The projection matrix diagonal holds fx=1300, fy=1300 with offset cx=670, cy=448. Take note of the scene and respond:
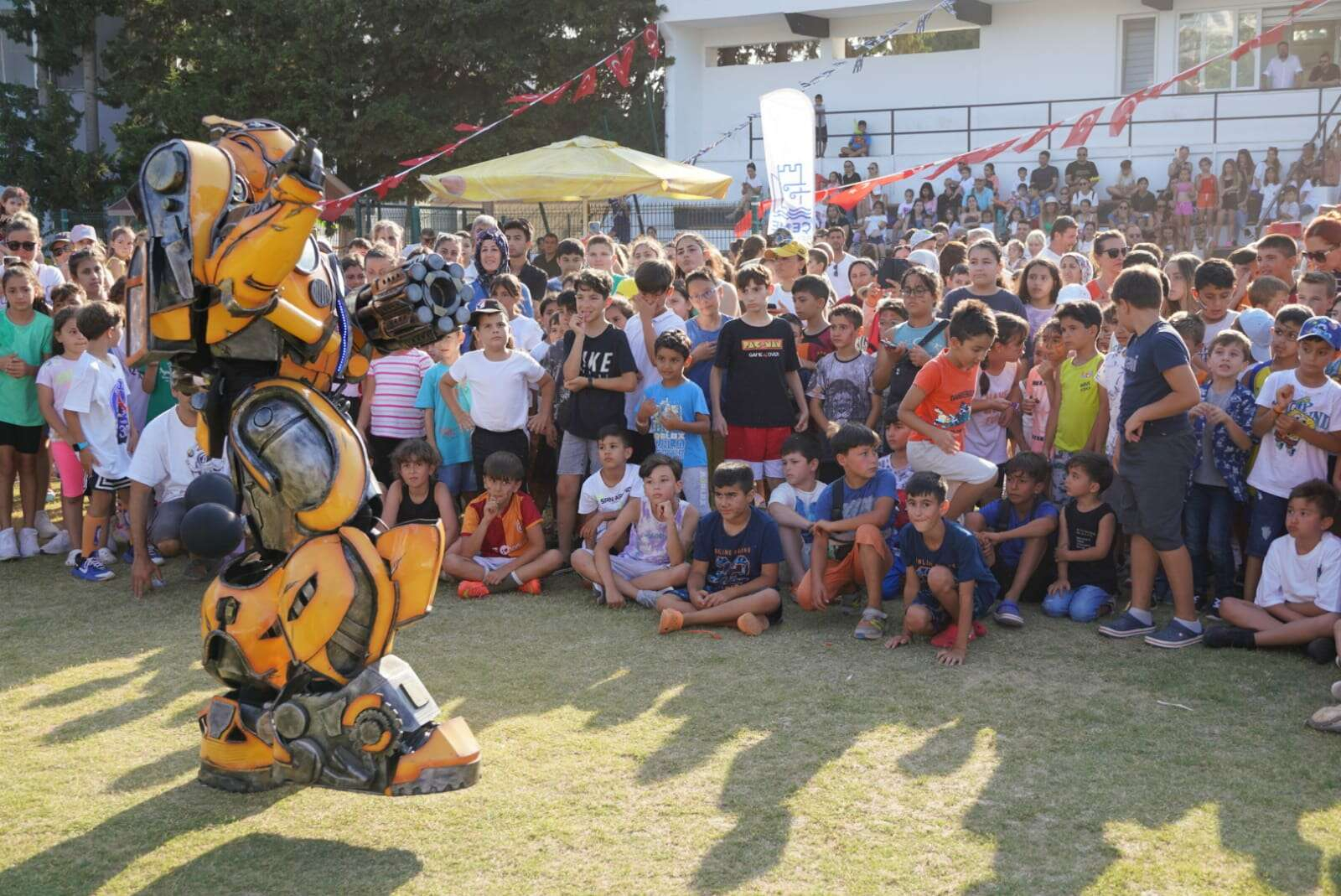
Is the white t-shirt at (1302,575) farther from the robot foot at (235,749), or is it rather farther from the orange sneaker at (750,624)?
the robot foot at (235,749)

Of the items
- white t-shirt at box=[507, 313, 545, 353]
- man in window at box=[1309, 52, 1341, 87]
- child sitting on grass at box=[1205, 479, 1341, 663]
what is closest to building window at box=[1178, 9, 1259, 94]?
man in window at box=[1309, 52, 1341, 87]

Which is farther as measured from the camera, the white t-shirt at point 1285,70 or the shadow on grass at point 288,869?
the white t-shirt at point 1285,70

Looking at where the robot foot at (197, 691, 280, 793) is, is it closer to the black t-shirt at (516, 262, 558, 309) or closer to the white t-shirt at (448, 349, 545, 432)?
the white t-shirt at (448, 349, 545, 432)

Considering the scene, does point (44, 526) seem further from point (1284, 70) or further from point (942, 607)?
point (1284, 70)

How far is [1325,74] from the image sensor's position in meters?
19.9

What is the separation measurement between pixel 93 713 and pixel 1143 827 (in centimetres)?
402

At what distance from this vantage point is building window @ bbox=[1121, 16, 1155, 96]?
72.6 feet

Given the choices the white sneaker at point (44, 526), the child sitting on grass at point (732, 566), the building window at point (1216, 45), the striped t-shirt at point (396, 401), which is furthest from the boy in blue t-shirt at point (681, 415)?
the building window at point (1216, 45)

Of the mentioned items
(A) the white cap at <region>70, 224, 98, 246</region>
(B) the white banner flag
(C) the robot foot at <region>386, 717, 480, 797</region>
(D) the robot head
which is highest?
(B) the white banner flag

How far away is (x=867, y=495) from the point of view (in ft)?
22.1

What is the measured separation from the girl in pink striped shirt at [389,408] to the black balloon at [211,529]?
2736mm

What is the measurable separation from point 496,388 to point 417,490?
2.45 feet

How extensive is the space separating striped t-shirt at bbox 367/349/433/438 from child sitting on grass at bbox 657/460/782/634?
2.19 m

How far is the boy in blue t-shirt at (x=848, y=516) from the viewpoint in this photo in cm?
664
